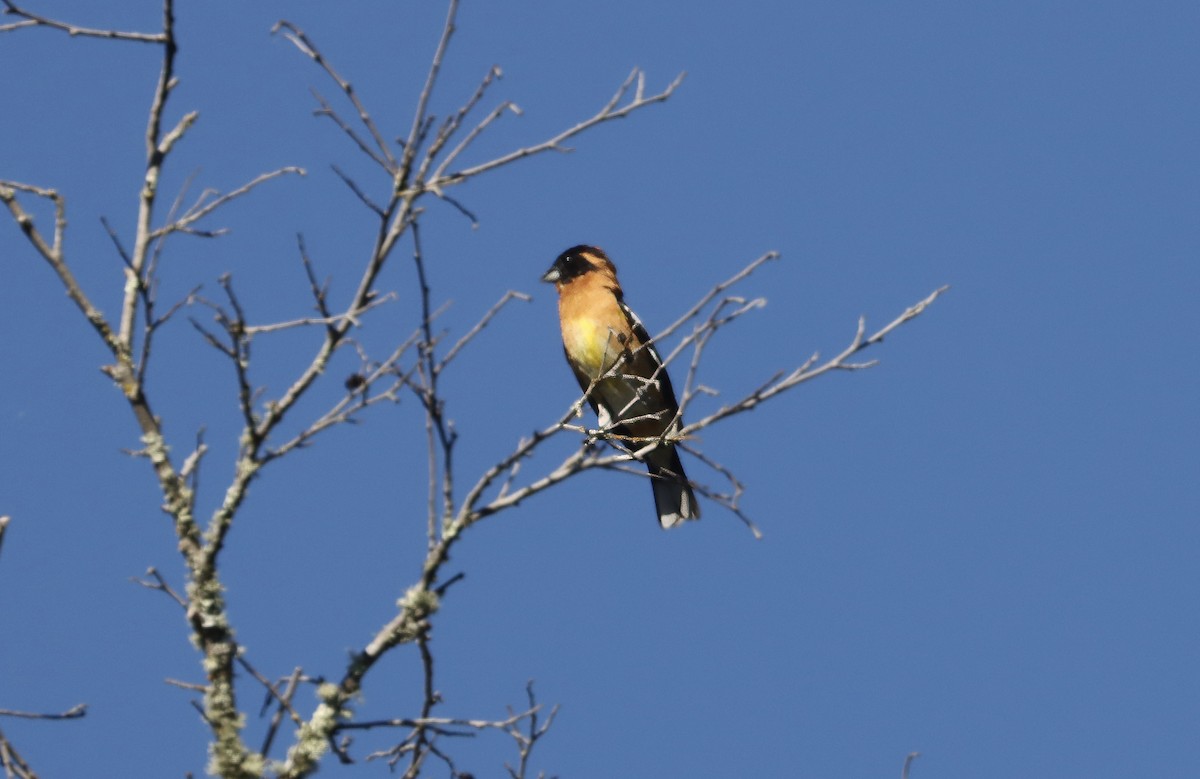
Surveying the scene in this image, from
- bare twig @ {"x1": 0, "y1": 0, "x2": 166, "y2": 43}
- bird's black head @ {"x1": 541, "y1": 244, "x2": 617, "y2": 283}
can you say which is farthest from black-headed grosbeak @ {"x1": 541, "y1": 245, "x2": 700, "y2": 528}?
bare twig @ {"x1": 0, "y1": 0, "x2": 166, "y2": 43}

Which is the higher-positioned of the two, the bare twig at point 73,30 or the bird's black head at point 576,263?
the bird's black head at point 576,263

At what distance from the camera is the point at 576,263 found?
8094 millimetres

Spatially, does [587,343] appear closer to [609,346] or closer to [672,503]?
[609,346]

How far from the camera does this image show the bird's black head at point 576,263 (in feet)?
26.4

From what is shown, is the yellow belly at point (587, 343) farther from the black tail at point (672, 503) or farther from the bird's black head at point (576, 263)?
the black tail at point (672, 503)

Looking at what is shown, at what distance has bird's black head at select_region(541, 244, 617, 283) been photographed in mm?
8039

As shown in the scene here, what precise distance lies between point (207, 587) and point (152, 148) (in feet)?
3.88

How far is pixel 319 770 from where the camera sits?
3.64 meters

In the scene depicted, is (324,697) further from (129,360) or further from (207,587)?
(129,360)

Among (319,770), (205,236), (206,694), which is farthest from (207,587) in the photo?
(205,236)

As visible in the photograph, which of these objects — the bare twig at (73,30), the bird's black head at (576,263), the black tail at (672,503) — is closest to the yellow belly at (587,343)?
the bird's black head at (576,263)

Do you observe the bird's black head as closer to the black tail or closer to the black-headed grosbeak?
the black-headed grosbeak

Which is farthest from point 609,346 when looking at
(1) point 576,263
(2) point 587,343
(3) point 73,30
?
(3) point 73,30

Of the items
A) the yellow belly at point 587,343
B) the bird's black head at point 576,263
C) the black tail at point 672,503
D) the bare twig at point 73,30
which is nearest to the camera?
the bare twig at point 73,30
